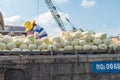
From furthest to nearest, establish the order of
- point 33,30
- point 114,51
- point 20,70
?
point 33,30
point 114,51
point 20,70

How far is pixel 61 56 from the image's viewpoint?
309 inches

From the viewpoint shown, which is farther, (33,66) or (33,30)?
(33,30)

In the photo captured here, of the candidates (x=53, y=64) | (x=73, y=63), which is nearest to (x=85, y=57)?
(x=73, y=63)

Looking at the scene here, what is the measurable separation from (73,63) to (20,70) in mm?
1390

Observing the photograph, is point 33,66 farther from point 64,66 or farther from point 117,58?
point 117,58

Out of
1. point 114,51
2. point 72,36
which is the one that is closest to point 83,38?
point 72,36

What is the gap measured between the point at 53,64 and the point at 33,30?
221 centimetres

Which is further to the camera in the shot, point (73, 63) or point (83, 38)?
point (83, 38)

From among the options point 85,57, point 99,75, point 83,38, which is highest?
point 83,38

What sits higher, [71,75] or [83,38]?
[83,38]

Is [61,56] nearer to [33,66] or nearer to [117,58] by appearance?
[33,66]

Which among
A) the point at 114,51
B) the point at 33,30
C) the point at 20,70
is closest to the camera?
the point at 20,70

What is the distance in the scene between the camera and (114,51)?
839cm

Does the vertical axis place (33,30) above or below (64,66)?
above
